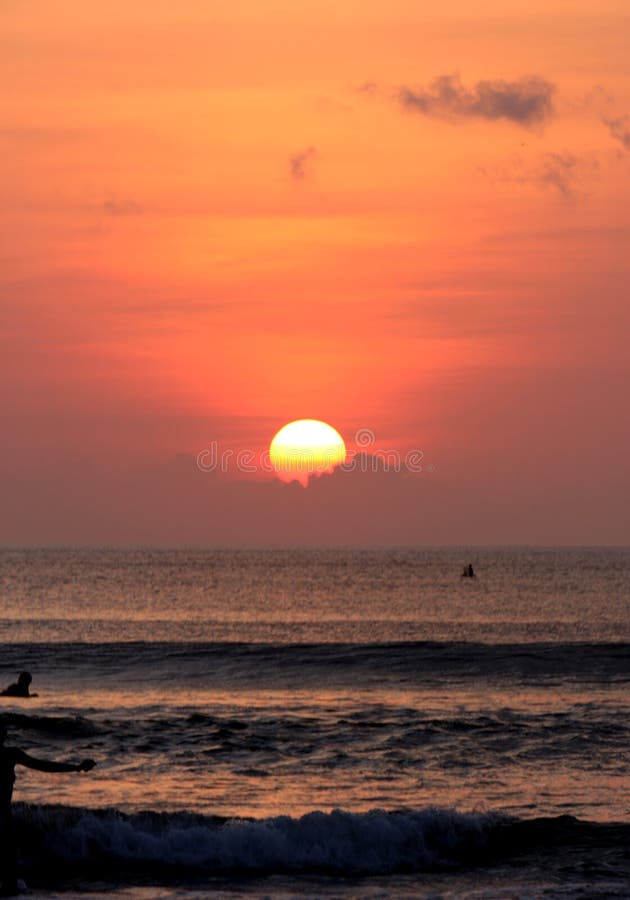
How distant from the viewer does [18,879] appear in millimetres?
16391

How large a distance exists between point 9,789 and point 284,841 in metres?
5.39

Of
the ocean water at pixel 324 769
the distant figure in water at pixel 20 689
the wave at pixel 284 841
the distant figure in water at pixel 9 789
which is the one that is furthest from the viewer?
the wave at pixel 284 841

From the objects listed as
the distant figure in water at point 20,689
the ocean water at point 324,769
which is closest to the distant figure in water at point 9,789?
the ocean water at point 324,769

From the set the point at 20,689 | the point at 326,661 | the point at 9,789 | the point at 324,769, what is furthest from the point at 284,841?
the point at 326,661

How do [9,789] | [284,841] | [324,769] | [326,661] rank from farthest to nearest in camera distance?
1. [326,661]
2. [324,769]
3. [284,841]
4. [9,789]

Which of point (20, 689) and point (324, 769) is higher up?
point (20, 689)

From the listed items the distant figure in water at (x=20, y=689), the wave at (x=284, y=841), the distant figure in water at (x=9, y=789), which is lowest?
the wave at (x=284, y=841)

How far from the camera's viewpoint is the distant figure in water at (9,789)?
15.4 metres

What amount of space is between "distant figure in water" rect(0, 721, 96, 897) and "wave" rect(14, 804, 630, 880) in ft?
6.14

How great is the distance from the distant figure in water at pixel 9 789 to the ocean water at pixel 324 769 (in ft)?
1.69

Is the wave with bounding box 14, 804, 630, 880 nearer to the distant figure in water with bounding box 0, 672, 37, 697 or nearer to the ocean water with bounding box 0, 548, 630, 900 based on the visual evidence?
the ocean water with bounding box 0, 548, 630, 900

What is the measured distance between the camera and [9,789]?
15.6m

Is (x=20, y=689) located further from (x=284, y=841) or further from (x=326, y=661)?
(x=326, y=661)

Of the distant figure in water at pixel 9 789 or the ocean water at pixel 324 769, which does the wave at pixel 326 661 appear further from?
the distant figure in water at pixel 9 789
